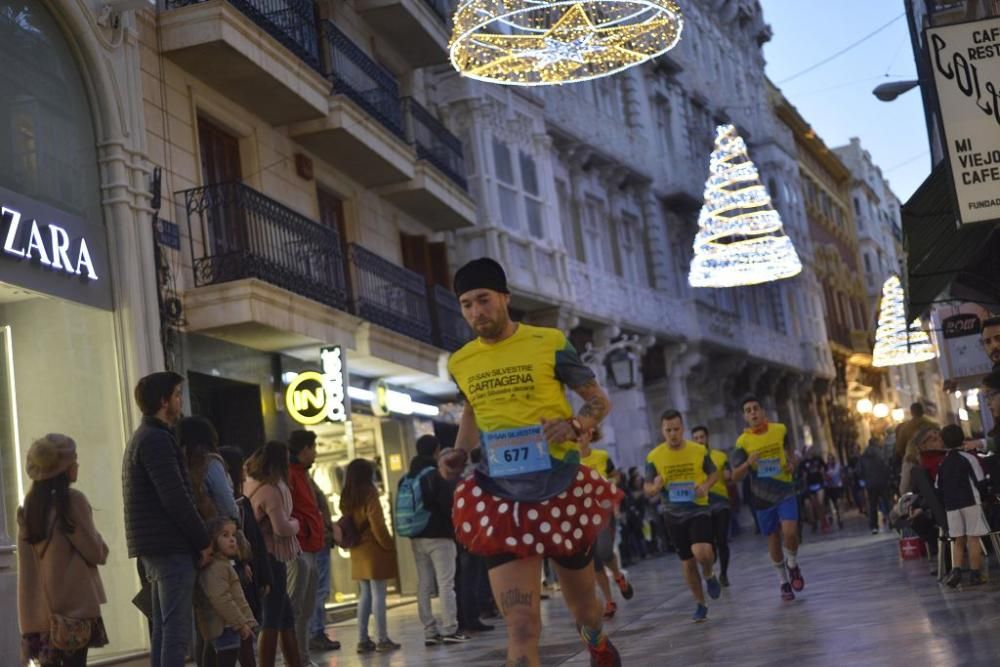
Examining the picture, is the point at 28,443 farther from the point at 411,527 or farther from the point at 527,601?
the point at 527,601

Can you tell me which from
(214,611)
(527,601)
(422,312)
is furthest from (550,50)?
(527,601)

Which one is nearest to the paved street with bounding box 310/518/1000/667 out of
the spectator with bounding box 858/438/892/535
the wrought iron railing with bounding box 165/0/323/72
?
the wrought iron railing with bounding box 165/0/323/72

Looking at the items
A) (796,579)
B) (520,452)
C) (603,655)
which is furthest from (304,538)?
(520,452)

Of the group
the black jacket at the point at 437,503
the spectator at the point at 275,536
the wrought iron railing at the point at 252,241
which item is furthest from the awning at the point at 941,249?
the wrought iron railing at the point at 252,241

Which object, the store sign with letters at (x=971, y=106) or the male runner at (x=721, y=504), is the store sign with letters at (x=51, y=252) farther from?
the store sign with letters at (x=971, y=106)

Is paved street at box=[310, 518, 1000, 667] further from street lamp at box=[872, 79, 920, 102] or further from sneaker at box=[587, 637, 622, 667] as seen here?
street lamp at box=[872, 79, 920, 102]

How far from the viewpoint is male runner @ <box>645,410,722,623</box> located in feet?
48.0

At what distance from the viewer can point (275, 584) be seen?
10875 millimetres

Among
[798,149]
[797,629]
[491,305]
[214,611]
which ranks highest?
[798,149]

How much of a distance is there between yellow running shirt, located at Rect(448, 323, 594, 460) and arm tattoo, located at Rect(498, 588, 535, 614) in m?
0.63

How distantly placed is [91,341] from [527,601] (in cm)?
1042

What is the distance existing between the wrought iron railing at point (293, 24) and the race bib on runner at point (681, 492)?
8.49m

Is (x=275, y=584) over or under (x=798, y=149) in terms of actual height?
under

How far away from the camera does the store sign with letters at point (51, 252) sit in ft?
46.9
